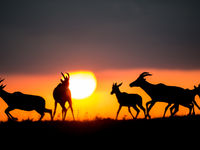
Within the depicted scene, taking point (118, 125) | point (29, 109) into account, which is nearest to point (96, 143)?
point (118, 125)

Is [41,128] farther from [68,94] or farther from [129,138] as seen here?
[68,94]

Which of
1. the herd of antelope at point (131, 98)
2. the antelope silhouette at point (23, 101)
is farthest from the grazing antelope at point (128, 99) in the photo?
the antelope silhouette at point (23, 101)

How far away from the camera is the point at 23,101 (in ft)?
74.4

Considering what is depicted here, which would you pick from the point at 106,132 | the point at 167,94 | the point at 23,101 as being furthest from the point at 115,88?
the point at 106,132

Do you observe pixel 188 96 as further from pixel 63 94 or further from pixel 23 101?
pixel 23 101

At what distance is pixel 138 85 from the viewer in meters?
26.0

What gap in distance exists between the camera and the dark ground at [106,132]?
51.1ft

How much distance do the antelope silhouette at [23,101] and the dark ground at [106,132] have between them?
3.45 m

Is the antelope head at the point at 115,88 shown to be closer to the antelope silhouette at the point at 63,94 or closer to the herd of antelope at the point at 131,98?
the herd of antelope at the point at 131,98

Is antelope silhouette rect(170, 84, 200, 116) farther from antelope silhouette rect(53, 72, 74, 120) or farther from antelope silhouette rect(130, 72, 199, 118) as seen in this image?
antelope silhouette rect(53, 72, 74, 120)

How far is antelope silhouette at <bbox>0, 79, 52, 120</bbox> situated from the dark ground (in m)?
3.45

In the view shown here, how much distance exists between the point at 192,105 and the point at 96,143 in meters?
11.3

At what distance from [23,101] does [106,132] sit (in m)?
8.07

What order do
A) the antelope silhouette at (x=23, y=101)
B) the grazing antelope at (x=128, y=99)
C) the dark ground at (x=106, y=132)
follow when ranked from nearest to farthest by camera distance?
the dark ground at (x=106, y=132), the antelope silhouette at (x=23, y=101), the grazing antelope at (x=128, y=99)
